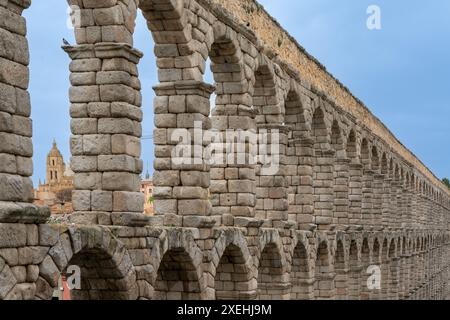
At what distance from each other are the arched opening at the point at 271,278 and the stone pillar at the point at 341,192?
947 cm

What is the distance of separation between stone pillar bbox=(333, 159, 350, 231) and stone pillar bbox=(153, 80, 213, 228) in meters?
16.4

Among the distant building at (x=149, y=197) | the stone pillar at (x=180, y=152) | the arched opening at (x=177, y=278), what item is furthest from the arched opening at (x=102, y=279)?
the distant building at (x=149, y=197)

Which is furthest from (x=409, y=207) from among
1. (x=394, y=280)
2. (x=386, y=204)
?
(x=386, y=204)

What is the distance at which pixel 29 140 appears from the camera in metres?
10.5

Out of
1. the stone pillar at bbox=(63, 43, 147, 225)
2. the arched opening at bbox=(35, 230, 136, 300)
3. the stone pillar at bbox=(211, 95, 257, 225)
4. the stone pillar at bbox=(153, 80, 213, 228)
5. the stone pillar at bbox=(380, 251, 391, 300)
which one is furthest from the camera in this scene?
the stone pillar at bbox=(380, 251, 391, 300)

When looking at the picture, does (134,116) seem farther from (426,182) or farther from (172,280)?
(426,182)

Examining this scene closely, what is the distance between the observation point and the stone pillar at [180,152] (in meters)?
16.1

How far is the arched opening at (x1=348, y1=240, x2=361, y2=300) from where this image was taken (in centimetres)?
3294

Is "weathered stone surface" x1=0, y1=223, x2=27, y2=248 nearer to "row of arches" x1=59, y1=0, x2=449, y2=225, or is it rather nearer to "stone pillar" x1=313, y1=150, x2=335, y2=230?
"row of arches" x1=59, y1=0, x2=449, y2=225

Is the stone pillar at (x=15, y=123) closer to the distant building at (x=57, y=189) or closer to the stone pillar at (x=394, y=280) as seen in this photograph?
the distant building at (x=57, y=189)

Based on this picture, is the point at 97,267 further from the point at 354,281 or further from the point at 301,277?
the point at 354,281

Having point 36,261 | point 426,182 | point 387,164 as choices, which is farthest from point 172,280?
point 426,182

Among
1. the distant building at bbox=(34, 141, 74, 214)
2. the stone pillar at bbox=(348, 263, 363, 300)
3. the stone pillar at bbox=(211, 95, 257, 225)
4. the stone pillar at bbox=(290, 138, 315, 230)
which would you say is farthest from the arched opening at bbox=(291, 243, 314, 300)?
the stone pillar at bbox=(348, 263, 363, 300)
